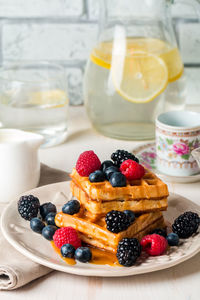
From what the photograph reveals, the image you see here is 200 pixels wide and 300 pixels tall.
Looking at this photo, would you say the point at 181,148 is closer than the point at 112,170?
No

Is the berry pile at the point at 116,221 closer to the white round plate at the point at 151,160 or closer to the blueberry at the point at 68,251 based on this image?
the blueberry at the point at 68,251

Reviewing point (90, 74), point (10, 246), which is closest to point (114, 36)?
point (90, 74)

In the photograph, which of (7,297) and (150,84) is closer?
(7,297)

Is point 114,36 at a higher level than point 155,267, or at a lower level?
higher

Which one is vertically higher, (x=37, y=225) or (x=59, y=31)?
(x=59, y=31)

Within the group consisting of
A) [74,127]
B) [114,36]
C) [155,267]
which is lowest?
[74,127]

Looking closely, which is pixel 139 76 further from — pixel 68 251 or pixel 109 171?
pixel 68 251

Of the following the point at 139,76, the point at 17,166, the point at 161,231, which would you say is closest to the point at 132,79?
the point at 139,76

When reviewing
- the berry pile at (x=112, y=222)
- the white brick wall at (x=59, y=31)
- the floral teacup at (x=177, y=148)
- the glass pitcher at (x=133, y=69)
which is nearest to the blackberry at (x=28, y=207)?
the berry pile at (x=112, y=222)

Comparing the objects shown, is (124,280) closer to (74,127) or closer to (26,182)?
(26,182)
